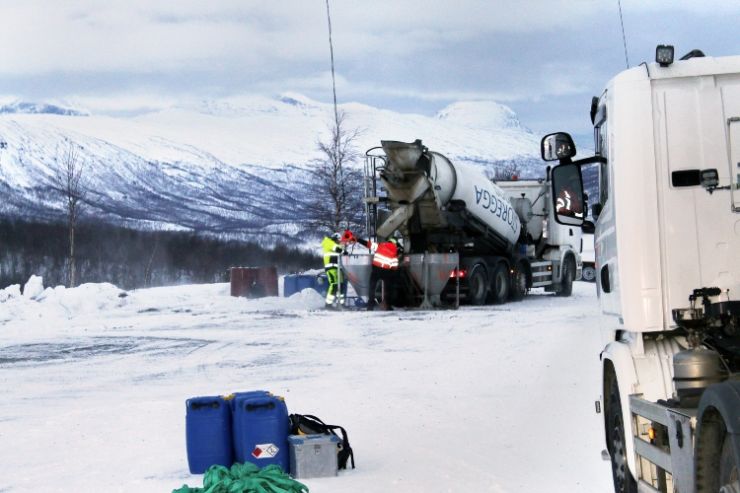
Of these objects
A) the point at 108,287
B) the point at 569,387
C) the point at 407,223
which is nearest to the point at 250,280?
the point at 108,287

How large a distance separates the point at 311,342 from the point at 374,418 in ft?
26.5

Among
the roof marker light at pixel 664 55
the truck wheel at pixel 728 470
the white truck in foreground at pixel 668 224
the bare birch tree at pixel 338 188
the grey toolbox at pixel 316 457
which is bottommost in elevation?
the grey toolbox at pixel 316 457

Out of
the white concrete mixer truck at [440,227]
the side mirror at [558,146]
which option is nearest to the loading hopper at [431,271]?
the white concrete mixer truck at [440,227]

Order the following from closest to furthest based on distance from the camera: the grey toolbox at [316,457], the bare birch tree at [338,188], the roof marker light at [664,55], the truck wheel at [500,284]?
the roof marker light at [664,55] < the grey toolbox at [316,457] < the truck wheel at [500,284] < the bare birch tree at [338,188]

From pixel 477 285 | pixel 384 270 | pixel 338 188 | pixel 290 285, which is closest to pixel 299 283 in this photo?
pixel 290 285

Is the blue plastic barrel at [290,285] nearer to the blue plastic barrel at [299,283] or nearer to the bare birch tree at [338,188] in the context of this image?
the blue plastic barrel at [299,283]

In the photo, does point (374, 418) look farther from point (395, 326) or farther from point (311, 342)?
point (395, 326)

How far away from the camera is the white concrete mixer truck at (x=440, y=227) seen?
1037 inches

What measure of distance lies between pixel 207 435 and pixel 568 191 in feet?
10.6

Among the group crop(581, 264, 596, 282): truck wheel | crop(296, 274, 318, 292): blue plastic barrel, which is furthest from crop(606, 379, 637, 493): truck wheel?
crop(581, 264, 596, 282): truck wheel

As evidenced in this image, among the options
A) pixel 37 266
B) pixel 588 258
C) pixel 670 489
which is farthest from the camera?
pixel 37 266

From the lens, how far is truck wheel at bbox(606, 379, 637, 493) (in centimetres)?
657

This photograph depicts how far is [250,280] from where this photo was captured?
32.5 m

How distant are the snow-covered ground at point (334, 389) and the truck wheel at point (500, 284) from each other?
3.58 meters
